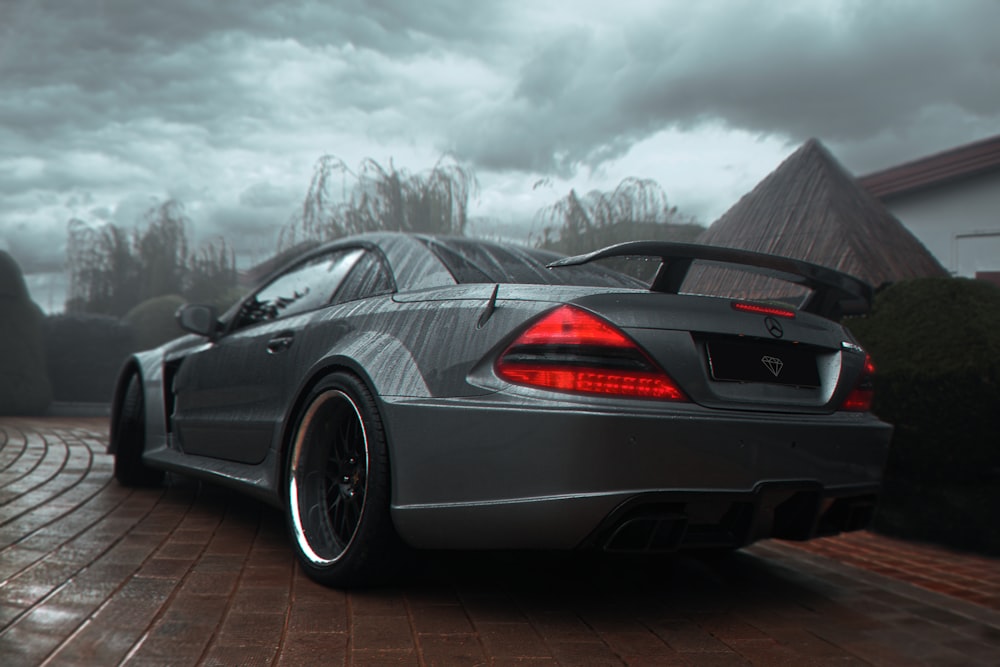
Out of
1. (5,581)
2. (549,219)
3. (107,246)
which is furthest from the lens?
(107,246)

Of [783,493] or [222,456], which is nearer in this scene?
[783,493]

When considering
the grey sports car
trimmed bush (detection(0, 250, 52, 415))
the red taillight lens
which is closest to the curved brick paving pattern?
the grey sports car

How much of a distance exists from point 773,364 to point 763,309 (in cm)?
18

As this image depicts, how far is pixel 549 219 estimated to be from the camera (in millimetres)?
7105

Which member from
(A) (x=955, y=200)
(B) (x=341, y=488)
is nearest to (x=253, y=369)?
(B) (x=341, y=488)

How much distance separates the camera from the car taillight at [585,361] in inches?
99.7

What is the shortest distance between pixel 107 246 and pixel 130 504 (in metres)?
14.0

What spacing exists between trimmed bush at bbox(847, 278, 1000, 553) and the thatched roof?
2.50 feet

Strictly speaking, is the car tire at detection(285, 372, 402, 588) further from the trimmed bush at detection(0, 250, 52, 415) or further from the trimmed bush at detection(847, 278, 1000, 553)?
the trimmed bush at detection(0, 250, 52, 415)

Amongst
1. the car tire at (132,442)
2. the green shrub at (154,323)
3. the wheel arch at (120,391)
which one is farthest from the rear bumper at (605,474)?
the green shrub at (154,323)

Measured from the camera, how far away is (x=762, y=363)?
110 inches

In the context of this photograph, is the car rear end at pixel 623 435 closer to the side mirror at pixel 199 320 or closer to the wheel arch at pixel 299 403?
the wheel arch at pixel 299 403

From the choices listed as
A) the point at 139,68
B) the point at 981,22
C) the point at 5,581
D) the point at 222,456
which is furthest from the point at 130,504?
the point at 981,22

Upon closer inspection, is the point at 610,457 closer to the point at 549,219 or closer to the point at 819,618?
the point at 819,618
